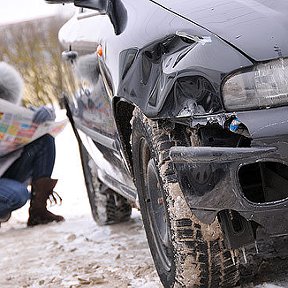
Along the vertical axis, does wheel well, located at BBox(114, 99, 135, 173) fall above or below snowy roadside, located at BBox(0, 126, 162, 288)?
above

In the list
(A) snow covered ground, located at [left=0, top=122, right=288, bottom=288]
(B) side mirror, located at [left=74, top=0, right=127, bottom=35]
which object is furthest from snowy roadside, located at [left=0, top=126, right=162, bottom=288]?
(B) side mirror, located at [left=74, top=0, right=127, bottom=35]

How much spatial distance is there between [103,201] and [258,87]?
292 centimetres

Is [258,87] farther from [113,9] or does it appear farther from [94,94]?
[94,94]

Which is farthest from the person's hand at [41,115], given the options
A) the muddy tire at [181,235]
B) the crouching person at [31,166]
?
the muddy tire at [181,235]

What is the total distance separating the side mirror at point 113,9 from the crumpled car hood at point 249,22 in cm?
50

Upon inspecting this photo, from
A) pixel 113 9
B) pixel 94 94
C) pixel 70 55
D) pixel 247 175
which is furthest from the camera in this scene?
pixel 70 55

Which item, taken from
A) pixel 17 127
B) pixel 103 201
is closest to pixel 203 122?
pixel 103 201

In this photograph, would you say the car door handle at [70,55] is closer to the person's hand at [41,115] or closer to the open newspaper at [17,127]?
the open newspaper at [17,127]

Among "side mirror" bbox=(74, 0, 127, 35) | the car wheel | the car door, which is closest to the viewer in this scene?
"side mirror" bbox=(74, 0, 127, 35)

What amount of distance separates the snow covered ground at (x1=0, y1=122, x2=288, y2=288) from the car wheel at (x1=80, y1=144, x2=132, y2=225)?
2.5 inches

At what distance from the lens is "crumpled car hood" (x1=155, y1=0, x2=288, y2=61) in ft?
8.14

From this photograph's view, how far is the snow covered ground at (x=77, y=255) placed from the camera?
154 inches

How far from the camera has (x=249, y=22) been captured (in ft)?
8.41

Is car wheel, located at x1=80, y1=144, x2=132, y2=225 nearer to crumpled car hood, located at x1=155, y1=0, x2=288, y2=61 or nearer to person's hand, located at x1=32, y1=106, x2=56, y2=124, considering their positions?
person's hand, located at x1=32, y1=106, x2=56, y2=124
